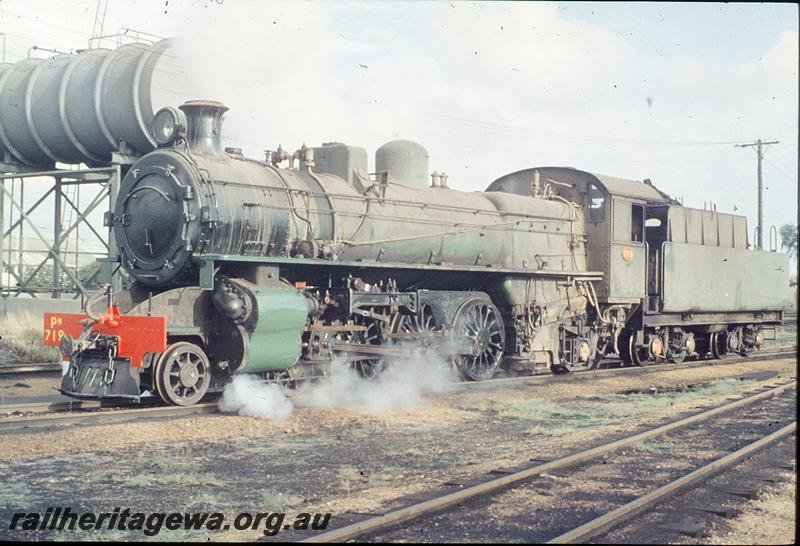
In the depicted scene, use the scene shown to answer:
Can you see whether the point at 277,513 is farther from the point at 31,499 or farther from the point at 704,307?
the point at 704,307

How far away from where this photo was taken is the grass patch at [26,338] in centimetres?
1745

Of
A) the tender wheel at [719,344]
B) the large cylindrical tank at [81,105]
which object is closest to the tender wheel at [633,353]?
the tender wheel at [719,344]

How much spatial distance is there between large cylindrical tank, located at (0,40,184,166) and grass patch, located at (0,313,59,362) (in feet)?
14.3

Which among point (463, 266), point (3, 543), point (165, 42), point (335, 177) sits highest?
point (165, 42)

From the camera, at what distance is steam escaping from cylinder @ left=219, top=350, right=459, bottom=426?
411 inches

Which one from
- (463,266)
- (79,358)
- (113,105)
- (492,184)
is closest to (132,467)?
(79,358)

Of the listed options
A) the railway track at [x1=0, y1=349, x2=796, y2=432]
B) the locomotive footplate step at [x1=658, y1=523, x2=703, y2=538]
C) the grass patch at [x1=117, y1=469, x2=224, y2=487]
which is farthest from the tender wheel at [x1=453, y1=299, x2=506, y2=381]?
Answer: the locomotive footplate step at [x1=658, y1=523, x2=703, y2=538]

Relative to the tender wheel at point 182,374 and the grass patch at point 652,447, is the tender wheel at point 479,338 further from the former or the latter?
the grass patch at point 652,447

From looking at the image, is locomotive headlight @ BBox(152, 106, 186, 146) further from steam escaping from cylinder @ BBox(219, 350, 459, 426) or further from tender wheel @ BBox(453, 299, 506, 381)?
tender wheel @ BBox(453, 299, 506, 381)

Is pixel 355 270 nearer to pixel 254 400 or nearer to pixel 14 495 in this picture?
pixel 254 400

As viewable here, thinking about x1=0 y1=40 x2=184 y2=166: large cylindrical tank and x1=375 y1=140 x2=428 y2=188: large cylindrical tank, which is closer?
x1=375 y1=140 x2=428 y2=188: large cylindrical tank

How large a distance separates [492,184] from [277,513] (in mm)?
12440

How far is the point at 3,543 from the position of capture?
5.11 m

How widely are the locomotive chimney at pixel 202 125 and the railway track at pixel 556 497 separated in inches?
242
